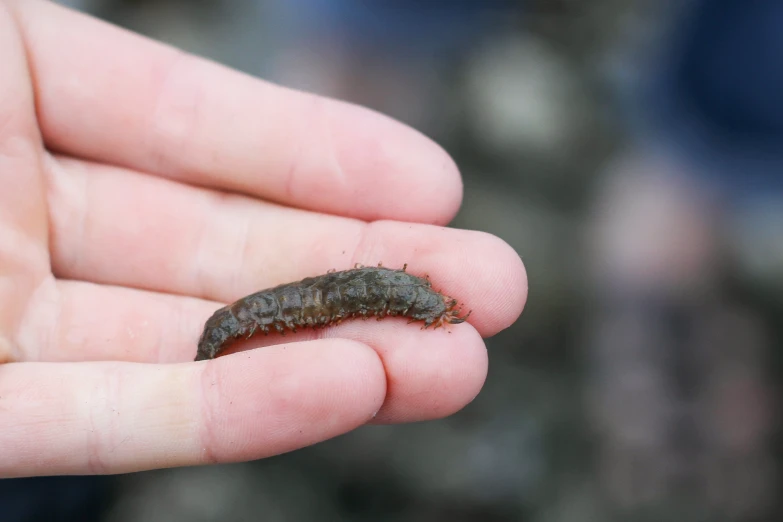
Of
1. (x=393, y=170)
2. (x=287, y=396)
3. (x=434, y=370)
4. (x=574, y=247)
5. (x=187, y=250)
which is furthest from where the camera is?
(x=574, y=247)

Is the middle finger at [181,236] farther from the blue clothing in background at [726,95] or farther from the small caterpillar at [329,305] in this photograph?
the blue clothing in background at [726,95]

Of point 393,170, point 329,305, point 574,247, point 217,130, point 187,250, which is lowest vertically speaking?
point 187,250

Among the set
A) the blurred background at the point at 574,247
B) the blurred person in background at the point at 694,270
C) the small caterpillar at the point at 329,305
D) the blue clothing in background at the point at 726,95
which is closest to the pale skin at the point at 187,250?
the small caterpillar at the point at 329,305

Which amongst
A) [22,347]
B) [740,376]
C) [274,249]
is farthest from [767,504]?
[22,347]

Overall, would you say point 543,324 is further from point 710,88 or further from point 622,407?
point 710,88

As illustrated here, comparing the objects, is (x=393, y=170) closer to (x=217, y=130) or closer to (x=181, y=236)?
(x=217, y=130)

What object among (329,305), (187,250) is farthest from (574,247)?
(187,250)
